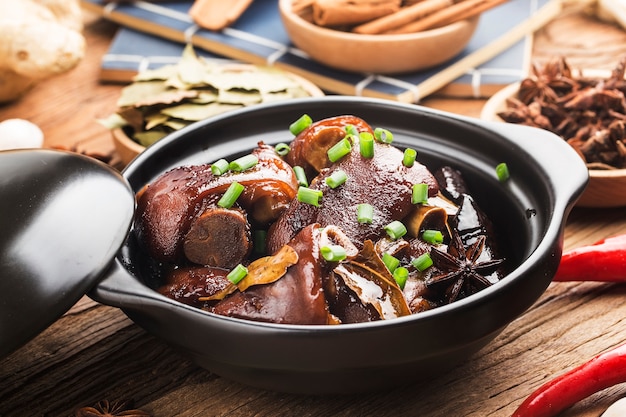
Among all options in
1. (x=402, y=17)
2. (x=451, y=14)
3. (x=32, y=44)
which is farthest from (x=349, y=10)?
(x=32, y=44)

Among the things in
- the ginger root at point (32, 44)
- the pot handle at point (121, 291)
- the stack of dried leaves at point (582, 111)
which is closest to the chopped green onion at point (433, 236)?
the pot handle at point (121, 291)

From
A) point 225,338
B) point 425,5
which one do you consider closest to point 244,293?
point 225,338

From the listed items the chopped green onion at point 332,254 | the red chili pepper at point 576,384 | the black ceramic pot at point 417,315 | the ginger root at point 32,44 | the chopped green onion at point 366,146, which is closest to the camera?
the black ceramic pot at point 417,315

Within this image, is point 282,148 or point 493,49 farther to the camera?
point 493,49

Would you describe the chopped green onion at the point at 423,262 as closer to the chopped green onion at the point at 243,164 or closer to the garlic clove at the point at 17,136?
the chopped green onion at the point at 243,164

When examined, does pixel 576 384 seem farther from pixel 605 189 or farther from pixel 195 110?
pixel 195 110

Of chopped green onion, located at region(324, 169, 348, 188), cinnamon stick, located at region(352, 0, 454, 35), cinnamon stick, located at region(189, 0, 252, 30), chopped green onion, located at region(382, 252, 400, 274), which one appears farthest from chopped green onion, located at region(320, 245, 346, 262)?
cinnamon stick, located at region(189, 0, 252, 30)

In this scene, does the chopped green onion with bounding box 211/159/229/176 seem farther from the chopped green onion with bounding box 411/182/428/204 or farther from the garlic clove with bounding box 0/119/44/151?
the garlic clove with bounding box 0/119/44/151
